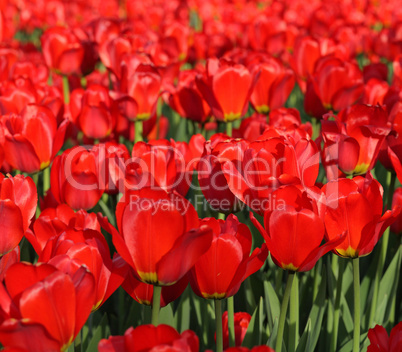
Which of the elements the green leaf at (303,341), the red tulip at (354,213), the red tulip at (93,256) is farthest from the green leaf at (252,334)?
the red tulip at (93,256)

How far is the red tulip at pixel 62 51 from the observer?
2.82 metres

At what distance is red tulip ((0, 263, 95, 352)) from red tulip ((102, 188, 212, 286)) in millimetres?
127

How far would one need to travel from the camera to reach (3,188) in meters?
1.29

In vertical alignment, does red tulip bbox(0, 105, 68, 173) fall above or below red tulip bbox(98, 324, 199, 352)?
above

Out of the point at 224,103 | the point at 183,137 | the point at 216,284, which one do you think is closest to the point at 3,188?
the point at 216,284

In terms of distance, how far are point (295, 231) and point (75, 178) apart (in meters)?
0.76

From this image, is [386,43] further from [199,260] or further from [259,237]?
[199,260]

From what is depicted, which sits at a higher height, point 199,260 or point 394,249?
point 199,260

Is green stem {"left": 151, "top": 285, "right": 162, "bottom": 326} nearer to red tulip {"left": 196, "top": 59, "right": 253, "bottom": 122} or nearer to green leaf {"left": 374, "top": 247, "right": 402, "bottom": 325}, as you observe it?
green leaf {"left": 374, "top": 247, "right": 402, "bottom": 325}

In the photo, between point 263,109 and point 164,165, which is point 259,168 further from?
point 263,109

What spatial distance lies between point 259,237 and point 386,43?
273 cm

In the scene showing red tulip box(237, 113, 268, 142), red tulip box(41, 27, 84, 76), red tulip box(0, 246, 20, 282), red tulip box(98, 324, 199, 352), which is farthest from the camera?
red tulip box(41, 27, 84, 76)

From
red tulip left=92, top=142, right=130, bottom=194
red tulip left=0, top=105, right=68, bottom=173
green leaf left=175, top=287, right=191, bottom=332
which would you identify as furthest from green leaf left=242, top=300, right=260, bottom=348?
red tulip left=0, top=105, right=68, bottom=173

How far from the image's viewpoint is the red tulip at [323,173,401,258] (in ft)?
3.96
